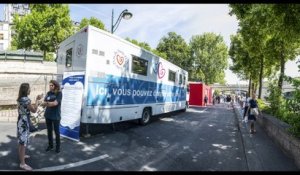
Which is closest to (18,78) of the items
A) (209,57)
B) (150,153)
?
(150,153)

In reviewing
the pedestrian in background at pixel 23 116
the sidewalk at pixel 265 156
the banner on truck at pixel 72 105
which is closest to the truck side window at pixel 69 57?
the banner on truck at pixel 72 105

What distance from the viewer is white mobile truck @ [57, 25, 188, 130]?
8.53m

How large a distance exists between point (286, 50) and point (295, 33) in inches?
448

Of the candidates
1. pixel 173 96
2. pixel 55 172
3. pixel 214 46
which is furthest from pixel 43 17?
pixel 214 46

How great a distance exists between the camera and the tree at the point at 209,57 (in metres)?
73.0

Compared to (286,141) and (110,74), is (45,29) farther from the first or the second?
(286,141)

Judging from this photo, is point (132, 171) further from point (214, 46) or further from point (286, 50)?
point (214, 46)

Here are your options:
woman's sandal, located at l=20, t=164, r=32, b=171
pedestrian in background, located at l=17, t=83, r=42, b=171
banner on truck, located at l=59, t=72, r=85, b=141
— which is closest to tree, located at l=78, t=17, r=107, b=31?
banner on truck, located at l=59, t=72, r=85, b=141

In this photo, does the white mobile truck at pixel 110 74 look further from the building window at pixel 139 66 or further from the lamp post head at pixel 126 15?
the lamp post head at pixel 126 15

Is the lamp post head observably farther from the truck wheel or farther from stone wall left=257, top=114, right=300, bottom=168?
stone wall left=257, top=114, right=300, bottom=168

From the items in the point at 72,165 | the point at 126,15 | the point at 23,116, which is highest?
the point at 126,15

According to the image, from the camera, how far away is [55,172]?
220 inches

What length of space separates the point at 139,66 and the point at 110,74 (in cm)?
227

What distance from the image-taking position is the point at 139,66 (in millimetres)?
11375
